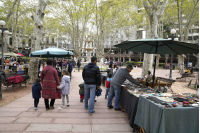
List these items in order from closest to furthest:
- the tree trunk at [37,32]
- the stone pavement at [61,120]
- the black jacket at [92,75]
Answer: the stone pavement at [61,120], the black jacket at [92,75], the tree trunk at [37,32]

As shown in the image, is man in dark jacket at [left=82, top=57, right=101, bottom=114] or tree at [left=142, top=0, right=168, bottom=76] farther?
tree at [left=142, top=0, right=168, bottom=76]

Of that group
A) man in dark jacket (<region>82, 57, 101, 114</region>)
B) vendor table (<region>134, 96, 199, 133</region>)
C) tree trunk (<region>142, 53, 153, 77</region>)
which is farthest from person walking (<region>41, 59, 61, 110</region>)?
tree trunk (<region>142, 53, 153, 77</region>)

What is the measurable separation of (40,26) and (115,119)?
24.8 feet

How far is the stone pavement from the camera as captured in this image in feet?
11.2

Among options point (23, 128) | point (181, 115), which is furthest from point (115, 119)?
point (23, 128)

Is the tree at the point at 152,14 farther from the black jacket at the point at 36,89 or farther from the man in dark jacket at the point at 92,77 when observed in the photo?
the black jacket at the point at 36,89

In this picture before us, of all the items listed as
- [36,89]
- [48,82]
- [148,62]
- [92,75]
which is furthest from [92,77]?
[148,62]

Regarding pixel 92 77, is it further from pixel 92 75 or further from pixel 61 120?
pixel 61 120

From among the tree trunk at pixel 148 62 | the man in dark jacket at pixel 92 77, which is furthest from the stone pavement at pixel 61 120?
the tree trunk at pixel 148 62

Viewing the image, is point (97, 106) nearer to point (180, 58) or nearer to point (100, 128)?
point (100, 128)

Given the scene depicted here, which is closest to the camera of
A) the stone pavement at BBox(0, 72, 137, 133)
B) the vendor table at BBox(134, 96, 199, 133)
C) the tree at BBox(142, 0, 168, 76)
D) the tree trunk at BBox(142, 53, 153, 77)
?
the vendor table at BBox(134, 96, 199, 133)

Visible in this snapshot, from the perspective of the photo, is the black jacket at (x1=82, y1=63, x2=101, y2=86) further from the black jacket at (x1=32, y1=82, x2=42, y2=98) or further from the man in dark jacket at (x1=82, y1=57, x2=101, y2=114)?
the black jacket at (x1=32, y1=82, x2=42, y2=98)

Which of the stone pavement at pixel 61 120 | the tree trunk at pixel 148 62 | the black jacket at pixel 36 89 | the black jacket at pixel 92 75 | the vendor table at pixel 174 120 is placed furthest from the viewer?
the tree trunk at pixel 148 62

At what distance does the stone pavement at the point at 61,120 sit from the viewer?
135 inches
